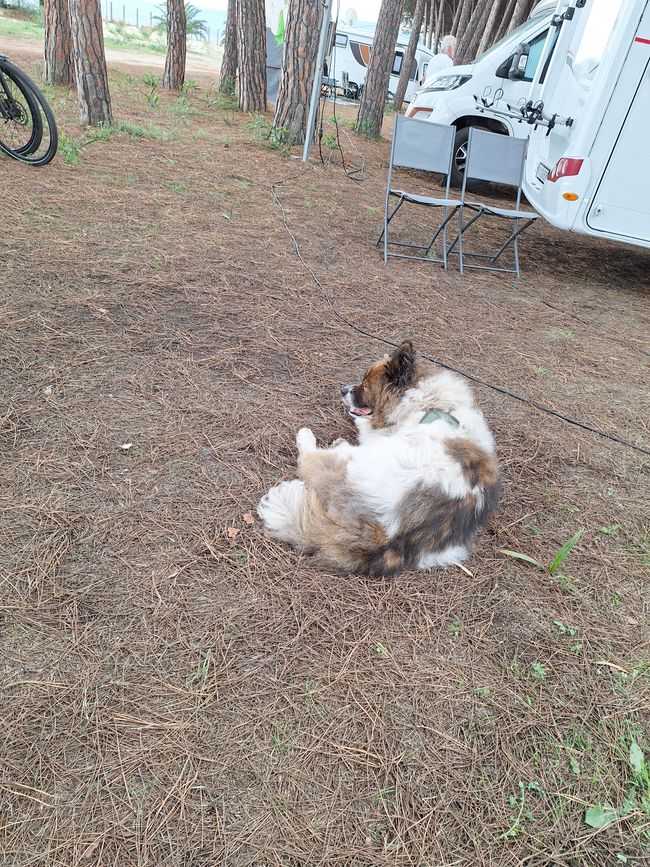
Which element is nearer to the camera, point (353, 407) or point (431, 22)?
point (353, 407)

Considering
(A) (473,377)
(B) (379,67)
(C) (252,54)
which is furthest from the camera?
(B) (379,67)

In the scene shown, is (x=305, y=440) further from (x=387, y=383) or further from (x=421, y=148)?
(x=421, y=148)

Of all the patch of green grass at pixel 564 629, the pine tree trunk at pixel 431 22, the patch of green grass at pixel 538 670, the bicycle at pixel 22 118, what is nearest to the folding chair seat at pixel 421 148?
the bicycle at pixel 22 118

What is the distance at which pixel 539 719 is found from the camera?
6.54 ft

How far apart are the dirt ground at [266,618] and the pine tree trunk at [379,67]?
9.73m

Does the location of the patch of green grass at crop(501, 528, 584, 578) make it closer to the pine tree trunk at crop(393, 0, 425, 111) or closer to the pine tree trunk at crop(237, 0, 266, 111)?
the pine tree trunk at crop(237, 0, 266, 111)

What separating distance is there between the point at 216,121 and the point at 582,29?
7200mm

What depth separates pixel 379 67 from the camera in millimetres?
11609

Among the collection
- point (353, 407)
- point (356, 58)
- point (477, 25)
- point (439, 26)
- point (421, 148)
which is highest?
point (439, 26)

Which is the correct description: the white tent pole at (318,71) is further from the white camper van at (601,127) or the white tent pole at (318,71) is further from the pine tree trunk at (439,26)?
the pine tree trunk at (439,26)

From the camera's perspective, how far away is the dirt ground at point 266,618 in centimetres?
163

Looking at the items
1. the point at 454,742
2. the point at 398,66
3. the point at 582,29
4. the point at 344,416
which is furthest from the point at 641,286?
the point at 398,66

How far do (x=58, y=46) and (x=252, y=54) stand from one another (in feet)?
12.4

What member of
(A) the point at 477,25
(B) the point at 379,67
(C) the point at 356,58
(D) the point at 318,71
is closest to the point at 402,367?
(D) the point at 318,71
